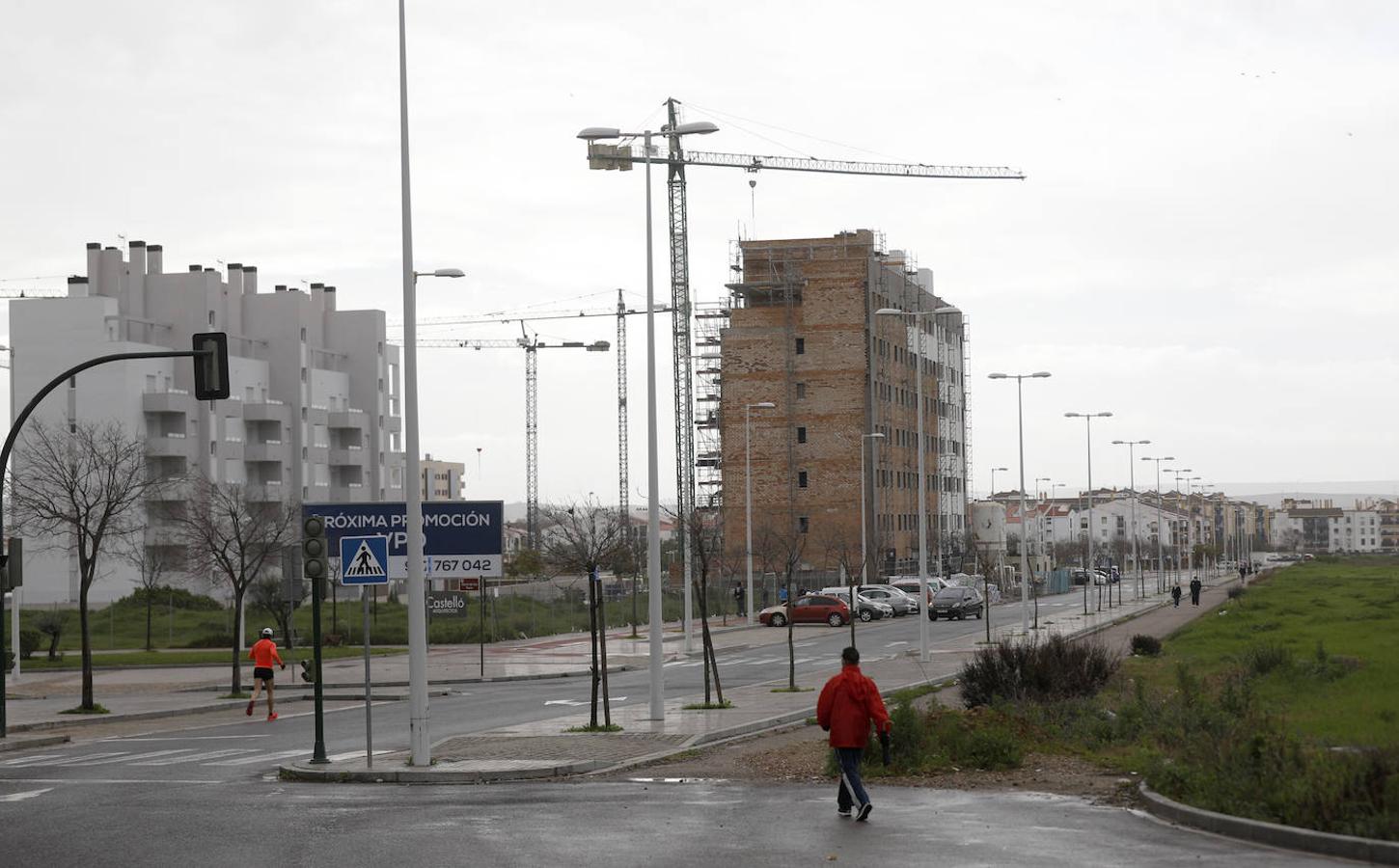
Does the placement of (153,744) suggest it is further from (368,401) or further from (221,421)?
(368,401)

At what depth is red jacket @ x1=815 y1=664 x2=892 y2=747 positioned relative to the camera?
14352mm

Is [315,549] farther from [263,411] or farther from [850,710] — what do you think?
[263,411]

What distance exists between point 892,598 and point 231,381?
125 feet

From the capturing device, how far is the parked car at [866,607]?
70.5 m

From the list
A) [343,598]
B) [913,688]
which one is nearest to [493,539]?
[913,688]

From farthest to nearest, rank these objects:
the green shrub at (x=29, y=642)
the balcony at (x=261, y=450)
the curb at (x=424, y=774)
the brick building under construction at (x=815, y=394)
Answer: the brick building under construction at (x=815, y=394), the balcony at (x=261, y=450), the green shrub at (x=29, y=642), the curb at (x=424, y=774)

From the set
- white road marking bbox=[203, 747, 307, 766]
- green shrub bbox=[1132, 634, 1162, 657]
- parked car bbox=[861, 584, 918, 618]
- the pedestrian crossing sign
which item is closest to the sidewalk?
white road marking bbox=[203, 747, 307, 766]

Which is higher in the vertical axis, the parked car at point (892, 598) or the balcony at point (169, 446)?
the balcony at point (169, 446)

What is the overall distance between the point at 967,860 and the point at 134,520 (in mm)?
72216

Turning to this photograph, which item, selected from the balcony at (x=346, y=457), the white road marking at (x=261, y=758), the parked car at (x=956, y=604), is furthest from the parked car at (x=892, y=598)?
the white road marking at (x=261, y=758)

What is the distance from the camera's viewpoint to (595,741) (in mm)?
22453

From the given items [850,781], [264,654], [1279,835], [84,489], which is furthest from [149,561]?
[1279,835]

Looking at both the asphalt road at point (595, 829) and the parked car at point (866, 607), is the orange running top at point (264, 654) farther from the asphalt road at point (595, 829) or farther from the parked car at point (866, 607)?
the parked car at point (866, 607)

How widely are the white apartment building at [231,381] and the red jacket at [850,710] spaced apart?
6561cm
